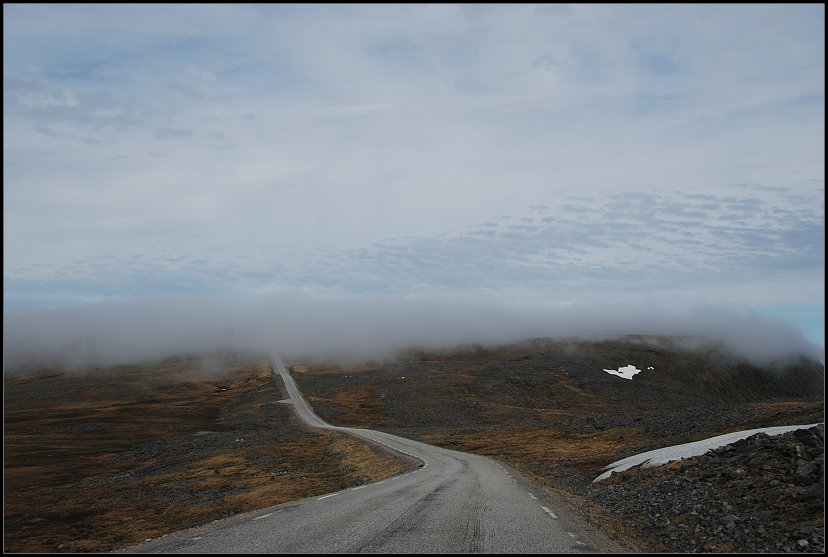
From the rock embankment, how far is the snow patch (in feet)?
464

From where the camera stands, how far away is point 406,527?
1473cm

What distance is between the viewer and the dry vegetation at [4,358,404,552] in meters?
30.8

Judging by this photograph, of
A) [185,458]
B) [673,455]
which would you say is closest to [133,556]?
[673,455]

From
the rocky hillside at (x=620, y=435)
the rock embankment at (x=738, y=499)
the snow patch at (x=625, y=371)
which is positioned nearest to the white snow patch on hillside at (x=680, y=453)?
the rocky hillside at (x=620, y=435)

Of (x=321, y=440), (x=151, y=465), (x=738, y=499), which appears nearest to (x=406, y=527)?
(x=738, y=499)

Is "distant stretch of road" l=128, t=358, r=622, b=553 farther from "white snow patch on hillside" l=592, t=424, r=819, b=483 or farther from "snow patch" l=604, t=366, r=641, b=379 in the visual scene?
"snow patch" l=604, t=366, r=641, b=379

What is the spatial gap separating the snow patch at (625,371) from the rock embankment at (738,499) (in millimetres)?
141296

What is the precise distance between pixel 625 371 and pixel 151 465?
14244 cm

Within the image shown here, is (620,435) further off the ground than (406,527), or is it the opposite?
(406,527)

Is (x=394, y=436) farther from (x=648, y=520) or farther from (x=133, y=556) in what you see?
(x=133, y=556)

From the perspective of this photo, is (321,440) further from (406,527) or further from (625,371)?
(625,371)

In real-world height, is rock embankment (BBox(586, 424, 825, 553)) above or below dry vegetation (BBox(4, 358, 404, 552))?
above

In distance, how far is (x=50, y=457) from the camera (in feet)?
189

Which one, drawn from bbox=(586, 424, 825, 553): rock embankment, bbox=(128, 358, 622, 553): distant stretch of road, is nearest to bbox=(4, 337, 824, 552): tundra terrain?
bbox=(586, 424, 825, 553): rock embankment
